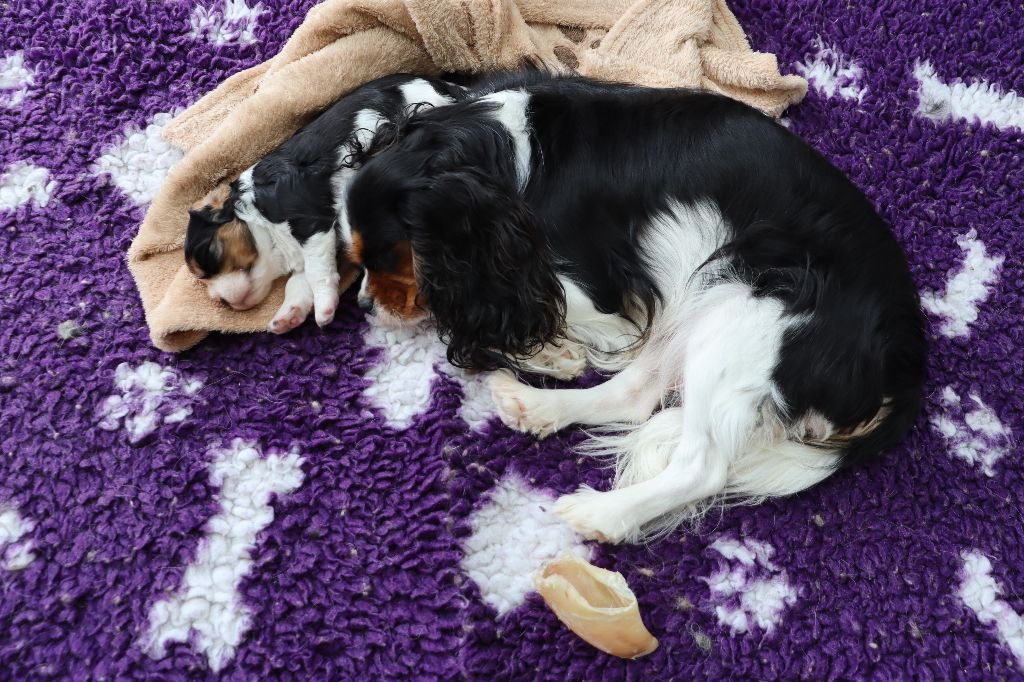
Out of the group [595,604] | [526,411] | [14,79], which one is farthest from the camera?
[14,79]

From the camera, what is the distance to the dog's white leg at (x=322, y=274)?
1.68 metres

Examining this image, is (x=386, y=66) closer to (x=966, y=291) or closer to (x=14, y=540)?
(x=14, y=540)

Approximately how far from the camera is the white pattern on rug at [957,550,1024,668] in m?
1.38

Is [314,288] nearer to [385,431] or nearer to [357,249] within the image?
[357,249]

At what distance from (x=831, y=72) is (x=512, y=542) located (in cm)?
147

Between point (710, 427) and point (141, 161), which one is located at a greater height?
point (141, 161)

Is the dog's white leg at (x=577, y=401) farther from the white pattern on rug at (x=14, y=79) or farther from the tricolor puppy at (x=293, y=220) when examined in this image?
the white pattern on rug at (x=14, y=79)

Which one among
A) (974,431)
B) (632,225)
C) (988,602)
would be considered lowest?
(988,602)

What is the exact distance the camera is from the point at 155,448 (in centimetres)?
150

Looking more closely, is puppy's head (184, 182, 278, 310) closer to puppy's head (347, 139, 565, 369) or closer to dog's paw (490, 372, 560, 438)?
puppy's head (347, 139, 565, 369)

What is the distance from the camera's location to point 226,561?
54.8 inches

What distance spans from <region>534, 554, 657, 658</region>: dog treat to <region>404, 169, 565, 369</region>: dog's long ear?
0.45 metres

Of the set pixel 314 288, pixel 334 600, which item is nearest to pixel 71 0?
pixel 314 288

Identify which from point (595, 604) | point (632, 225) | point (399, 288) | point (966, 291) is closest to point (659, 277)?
point (632, 225)
